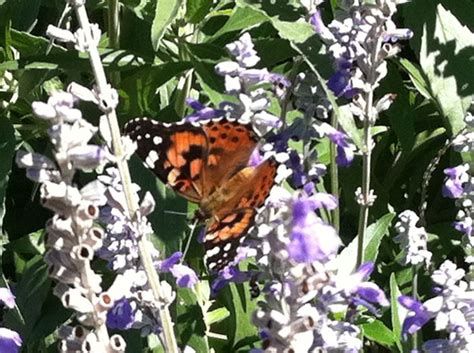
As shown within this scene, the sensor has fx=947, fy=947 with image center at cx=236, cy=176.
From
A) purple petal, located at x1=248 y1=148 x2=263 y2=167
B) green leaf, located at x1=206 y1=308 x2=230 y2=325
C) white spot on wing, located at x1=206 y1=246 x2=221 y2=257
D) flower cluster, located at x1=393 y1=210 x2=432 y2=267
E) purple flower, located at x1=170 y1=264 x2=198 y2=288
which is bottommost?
green leaf, located at x1=206 y1=308 x2=230 y2=325

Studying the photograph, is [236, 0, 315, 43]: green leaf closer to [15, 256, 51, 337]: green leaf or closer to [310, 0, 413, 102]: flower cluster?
[310, 0, 413, 102]: flower cluster

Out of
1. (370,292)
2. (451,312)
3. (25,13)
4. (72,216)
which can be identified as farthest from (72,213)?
(25,13)

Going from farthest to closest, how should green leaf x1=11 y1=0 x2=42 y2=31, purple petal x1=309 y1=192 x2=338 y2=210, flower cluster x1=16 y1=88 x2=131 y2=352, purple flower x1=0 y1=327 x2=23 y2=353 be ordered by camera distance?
green leaf x1=11 y1=0 x2=42 y2=31 → purple petal x1=309 y1=192 x2=338 y2=210 → purple flower x1=0 y1=327 x2=23 y2=353 → flower cluster x1=16 y1=88 x2=131 y2=352

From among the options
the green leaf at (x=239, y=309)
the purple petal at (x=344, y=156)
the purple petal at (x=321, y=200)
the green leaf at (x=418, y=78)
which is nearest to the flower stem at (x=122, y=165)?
the purple petal at (x=321, y=200)

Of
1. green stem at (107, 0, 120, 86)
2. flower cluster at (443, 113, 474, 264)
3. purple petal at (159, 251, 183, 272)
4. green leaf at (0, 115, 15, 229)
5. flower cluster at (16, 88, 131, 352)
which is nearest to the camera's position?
flower cluster at (16, 88, 131, 352)

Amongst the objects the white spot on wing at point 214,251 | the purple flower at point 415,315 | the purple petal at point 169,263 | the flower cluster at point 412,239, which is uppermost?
the white spot on wing at point 214,251

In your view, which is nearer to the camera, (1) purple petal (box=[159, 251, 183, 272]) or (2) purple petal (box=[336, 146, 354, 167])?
(1) purple petal (box=[159, 251, 183, 272])

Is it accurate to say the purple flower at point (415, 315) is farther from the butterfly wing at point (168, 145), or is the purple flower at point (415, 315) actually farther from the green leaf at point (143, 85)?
the green leaf at point (143, 85)

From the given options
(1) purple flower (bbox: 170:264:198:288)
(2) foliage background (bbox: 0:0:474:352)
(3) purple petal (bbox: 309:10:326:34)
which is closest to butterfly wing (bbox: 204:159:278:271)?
(1) purple flower (bbox: 170:264:198:288)
